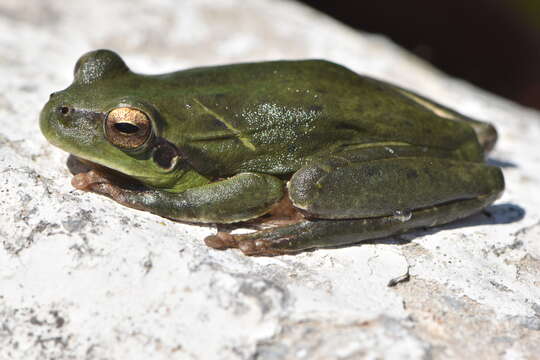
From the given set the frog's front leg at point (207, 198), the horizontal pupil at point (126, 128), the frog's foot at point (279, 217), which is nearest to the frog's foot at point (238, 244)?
the frog's front leg at point (207, 198)

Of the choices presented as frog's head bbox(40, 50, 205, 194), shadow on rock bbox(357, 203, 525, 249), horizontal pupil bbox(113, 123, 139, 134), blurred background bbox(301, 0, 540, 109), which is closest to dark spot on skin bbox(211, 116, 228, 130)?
frog's head bbox(40, 50, 205, 194)

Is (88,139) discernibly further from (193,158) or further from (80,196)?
(193,158)

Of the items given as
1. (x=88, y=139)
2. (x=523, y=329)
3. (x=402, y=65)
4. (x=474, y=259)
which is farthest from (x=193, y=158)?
(x=402, y=65)

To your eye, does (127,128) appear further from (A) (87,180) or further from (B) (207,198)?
(B) (207,198)

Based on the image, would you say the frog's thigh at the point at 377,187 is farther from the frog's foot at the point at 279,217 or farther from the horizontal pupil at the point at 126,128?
the horizontal pupil at the point at 126,128

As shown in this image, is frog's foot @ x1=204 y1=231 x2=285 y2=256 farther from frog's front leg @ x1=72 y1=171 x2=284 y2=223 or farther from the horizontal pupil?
the horizontal pupil

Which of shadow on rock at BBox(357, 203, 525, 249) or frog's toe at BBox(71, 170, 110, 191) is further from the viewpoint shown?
shadow on rock at BBox(357, 203, 525, 249)

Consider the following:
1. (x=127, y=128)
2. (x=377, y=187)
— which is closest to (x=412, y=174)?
(x=377, y=187)
